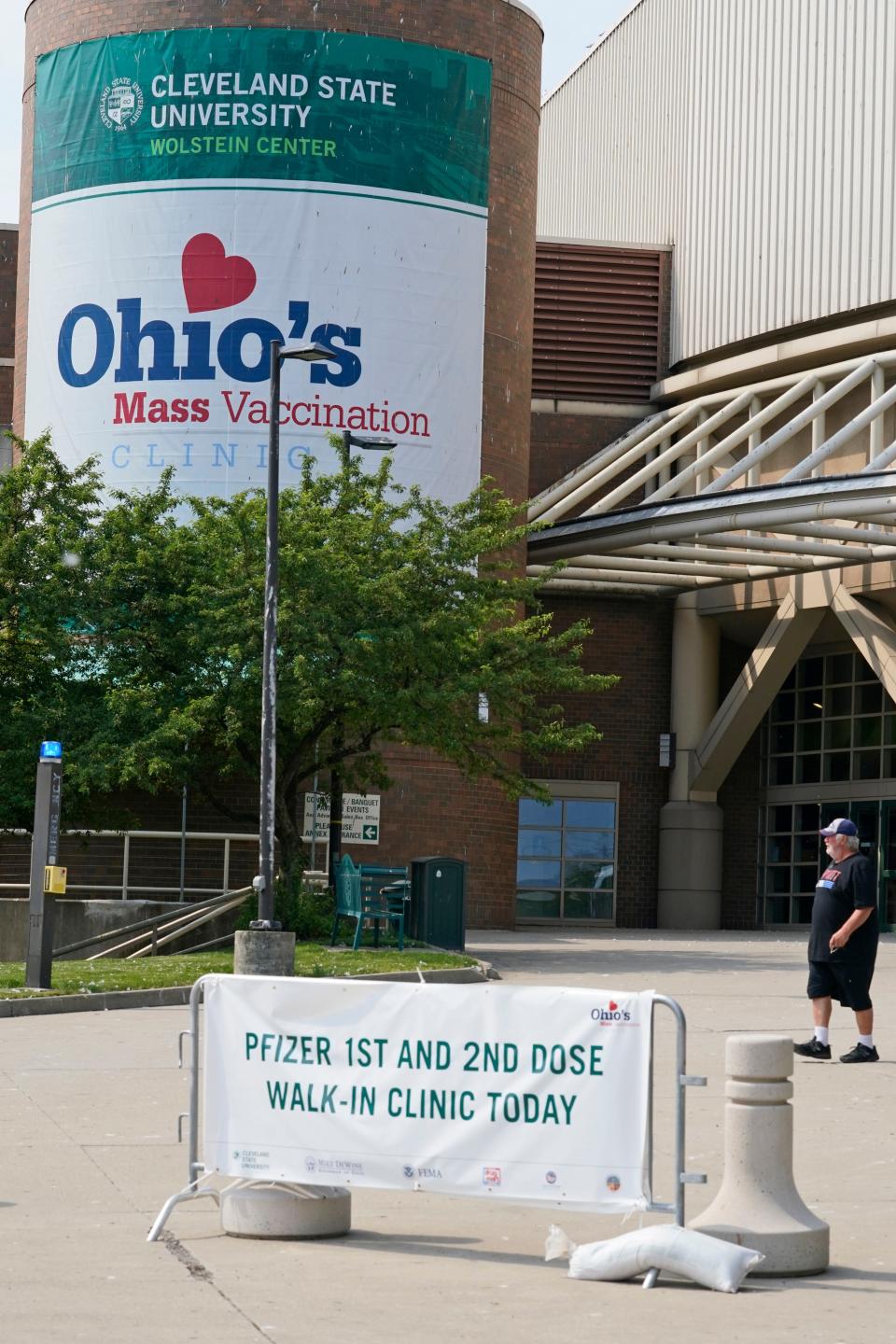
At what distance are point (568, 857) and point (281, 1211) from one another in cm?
3327

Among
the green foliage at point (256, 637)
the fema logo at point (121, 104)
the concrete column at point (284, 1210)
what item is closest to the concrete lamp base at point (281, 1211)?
the concrete column at point (284, 1210)

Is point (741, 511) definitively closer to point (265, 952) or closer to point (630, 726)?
point (630, 726)

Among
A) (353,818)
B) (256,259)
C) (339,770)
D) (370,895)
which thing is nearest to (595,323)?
(256,259)

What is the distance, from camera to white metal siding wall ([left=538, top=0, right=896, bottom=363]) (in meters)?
37.1

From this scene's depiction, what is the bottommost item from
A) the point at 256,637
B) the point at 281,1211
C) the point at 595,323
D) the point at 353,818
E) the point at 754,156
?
the point at 281,1211

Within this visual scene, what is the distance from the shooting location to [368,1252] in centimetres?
838

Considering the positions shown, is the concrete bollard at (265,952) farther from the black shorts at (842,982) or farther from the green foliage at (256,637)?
the black shorts at (842,982)

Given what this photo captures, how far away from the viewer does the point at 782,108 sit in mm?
39094

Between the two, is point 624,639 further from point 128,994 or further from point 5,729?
point 128,994

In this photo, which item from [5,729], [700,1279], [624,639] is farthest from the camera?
[624,639]

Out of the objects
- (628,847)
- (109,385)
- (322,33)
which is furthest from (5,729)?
(628,847)

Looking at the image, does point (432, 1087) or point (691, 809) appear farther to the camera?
point (691, 809)

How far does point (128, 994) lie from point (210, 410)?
17.0 meters

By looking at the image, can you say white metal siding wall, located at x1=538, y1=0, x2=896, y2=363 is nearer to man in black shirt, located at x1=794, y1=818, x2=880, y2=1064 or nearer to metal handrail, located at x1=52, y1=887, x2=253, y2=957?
metal handrail, located at x1=52, y1=887, x2=253, y2=957
